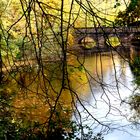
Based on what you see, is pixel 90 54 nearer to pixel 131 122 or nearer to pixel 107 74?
pixel 107 74

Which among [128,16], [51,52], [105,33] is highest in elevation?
[128,16]

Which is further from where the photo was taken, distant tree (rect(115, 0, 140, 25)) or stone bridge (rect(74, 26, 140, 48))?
distant tree (rect(115, 0, 140, 25))

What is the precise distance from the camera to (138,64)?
5.57 feet

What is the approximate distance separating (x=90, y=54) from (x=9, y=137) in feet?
56.0

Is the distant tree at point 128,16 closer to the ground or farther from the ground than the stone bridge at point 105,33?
farther from the ground

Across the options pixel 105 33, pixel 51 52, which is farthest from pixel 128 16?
pixel 105 33

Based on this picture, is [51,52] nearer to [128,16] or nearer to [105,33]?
[128,16]

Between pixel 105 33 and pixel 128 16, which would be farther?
pixel 128 16

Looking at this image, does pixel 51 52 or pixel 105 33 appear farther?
pixel 51 52

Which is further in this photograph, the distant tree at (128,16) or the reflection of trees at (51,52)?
the distant tree at (128,16)

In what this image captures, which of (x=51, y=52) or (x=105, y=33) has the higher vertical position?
(x=51, y=52)

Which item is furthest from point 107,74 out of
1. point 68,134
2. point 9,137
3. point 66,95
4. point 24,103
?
point 9,137

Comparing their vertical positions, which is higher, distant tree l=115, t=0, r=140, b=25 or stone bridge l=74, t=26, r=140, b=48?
distant tree l=115, t=0, r=140, b=25

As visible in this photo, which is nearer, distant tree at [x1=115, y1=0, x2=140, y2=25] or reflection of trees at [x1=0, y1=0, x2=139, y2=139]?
reflection of trees at [x1=0, y1=0, x2=139, y2=139]
